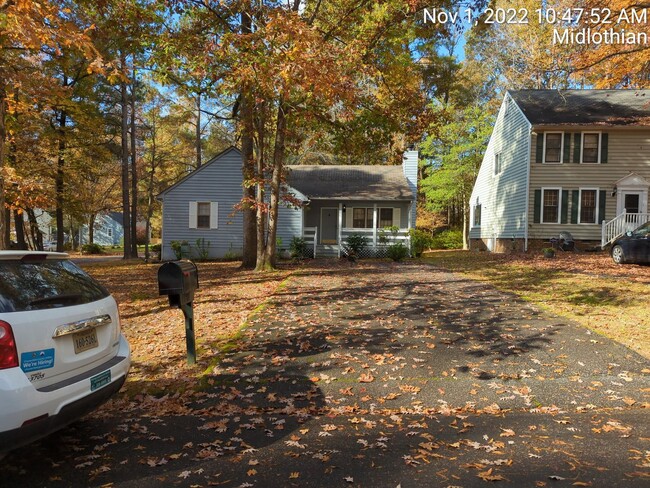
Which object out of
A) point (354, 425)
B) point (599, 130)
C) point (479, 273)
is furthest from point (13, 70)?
point (599, 130)

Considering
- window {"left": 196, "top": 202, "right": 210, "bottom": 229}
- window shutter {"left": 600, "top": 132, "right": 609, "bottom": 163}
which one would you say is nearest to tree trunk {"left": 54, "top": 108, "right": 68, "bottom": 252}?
window {"left": 196, "top": 202, "right": 210, "bottom": 229}

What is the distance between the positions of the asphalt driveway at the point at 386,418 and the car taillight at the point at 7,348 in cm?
92

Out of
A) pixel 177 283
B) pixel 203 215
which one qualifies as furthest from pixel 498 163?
pixel 177 283

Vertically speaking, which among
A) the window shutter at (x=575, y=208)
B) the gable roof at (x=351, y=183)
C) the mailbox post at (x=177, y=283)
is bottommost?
the mailbox post at (x=177, y=283)

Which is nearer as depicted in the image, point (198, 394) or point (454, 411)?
point (454, 411)

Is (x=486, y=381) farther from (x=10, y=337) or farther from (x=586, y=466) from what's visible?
(x=10, y=337)

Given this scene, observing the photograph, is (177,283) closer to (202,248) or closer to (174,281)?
(174,281)

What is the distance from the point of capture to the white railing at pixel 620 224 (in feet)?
63.9

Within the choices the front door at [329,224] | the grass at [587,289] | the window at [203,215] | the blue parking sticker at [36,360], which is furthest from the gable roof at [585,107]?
the blue parking sticker at [36,360]

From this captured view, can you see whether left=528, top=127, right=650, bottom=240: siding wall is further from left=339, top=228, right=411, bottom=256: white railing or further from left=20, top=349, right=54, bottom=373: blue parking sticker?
left=20, top=349, right=54, bottom=373: blue parking sticker

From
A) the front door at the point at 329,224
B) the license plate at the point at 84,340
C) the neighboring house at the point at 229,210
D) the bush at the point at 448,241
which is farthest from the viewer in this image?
the bush at the point at 448,241

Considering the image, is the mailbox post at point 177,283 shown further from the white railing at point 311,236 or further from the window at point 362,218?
the window at point 362,218

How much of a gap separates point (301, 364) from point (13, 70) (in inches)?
352

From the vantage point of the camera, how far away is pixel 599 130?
812 inches
